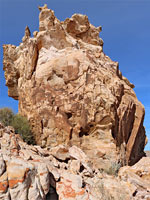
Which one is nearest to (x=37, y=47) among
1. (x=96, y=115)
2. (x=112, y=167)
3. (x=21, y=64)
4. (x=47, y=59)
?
(x=47, y=59)

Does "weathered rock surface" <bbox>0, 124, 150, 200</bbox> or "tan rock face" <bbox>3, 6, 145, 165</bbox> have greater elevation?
"tan rock face" <bbox>3, 6, 145, 165</bbox>

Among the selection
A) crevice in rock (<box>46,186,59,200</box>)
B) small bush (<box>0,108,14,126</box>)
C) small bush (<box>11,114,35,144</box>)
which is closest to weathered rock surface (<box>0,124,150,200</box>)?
crevice in rock (<box>46,186,59,200</box>)

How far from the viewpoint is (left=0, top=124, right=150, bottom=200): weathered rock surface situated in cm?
427

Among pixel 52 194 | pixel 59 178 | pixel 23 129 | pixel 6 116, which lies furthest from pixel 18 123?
pixel 52 194

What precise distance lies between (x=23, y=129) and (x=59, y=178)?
16.1 ft

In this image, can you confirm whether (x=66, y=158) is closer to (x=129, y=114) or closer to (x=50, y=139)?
(x=50, y=139)

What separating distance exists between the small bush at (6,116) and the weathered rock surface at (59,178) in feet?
12.1

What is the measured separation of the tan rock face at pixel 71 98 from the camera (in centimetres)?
984

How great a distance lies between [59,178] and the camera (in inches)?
229

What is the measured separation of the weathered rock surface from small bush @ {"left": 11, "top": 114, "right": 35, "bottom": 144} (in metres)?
2.41

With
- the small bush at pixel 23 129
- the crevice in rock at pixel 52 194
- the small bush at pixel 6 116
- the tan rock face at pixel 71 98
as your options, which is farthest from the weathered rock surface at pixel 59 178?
the small bush at pixel 6 116

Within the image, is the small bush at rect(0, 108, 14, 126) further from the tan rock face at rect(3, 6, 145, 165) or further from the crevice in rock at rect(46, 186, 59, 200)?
the crevice in rock at rect(46, 186, 59, 200)

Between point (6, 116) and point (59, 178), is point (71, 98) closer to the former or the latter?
point (6, 116)

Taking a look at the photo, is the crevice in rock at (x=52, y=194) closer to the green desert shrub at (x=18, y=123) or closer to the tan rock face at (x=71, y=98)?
the tan rock face at (x=71, y=98)
